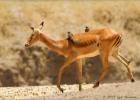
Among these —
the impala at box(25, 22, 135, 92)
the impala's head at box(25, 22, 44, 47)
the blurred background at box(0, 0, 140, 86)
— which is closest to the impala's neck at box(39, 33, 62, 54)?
the impala at box(25, 22, 135, 92)

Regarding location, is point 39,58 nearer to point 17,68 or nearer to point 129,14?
point 17,68

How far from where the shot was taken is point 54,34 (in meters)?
29.9

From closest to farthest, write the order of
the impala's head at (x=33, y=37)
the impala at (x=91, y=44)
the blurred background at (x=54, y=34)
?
1. the impala at (x=91, y=44)
2. the impala's head at (x=33, y=37)
3. the blurred background at (x=54, y=34)

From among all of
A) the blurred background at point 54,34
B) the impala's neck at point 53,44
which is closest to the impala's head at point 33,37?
the impala's neck at point 53,44

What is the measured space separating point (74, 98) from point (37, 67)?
13.0 m

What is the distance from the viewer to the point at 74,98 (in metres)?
15.3

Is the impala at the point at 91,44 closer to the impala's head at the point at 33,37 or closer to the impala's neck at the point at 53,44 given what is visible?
the impala's neck at the point at 53,44

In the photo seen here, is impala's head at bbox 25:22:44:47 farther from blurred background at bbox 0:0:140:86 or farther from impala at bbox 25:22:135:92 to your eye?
blurred background at bbox 0:0:140:86

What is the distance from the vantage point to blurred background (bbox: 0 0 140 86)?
1103 inches

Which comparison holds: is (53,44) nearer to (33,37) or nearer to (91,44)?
(33,37)

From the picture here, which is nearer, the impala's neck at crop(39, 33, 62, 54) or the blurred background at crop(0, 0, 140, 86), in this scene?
the impala's neck at crop(39, 33, 62, 54)

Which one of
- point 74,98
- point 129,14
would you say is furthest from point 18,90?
point 129,14

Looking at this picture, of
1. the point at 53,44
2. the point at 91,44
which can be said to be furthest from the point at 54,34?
the point at 91,44

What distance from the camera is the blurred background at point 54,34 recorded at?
28.0 m
